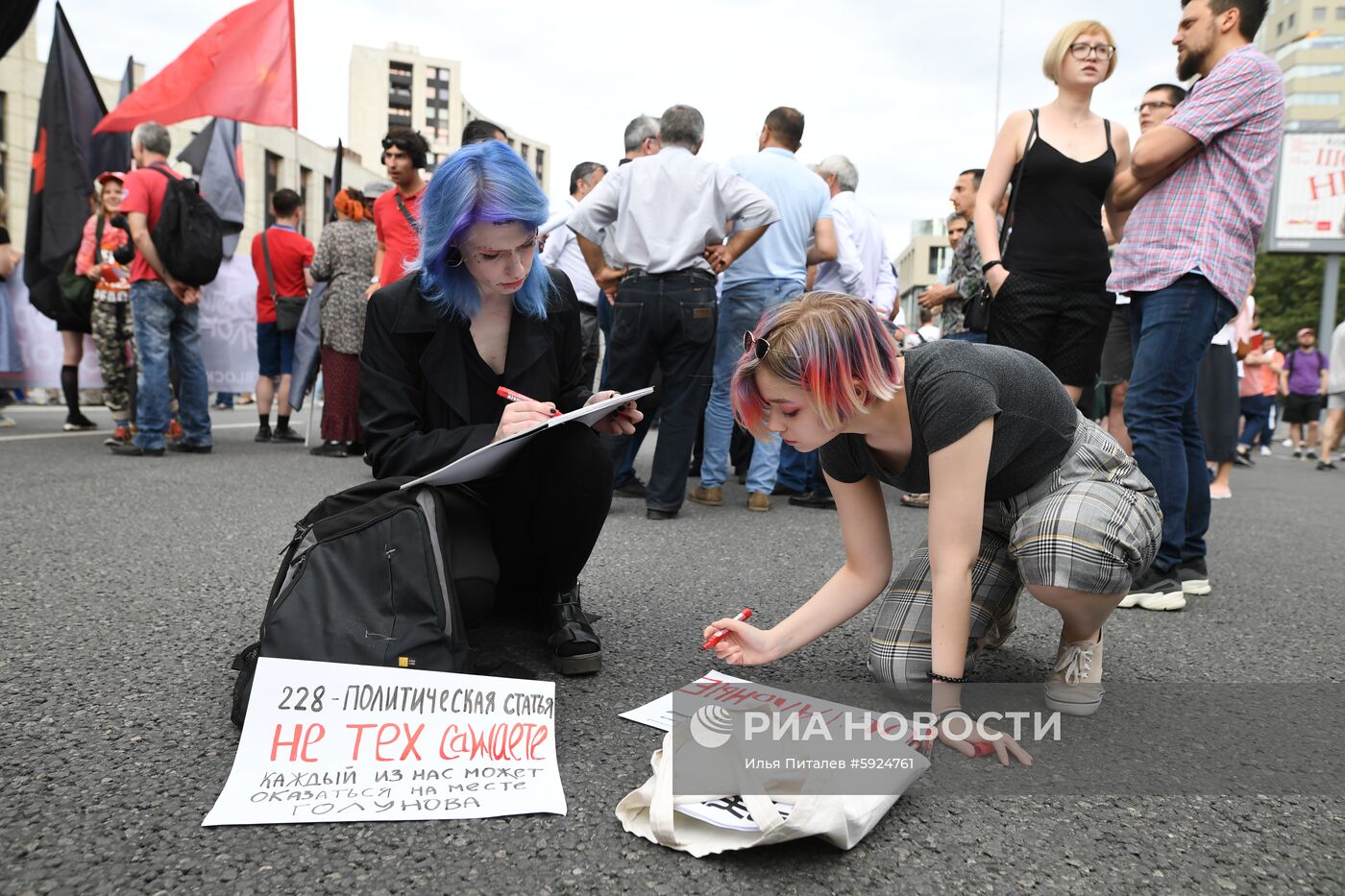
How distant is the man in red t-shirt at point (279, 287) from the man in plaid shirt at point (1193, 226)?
572 centimetres

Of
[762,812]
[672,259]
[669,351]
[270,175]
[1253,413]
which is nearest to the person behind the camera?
[762,812]

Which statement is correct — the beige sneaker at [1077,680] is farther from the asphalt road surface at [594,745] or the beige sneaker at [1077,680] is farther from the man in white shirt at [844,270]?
the man in white shirt at [844,270]

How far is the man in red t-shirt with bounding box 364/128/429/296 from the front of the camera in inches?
202

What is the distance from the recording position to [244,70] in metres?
6.56

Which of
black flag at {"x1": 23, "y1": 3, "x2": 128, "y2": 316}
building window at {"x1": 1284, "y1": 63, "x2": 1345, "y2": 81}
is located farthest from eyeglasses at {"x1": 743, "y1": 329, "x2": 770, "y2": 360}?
building window at {"x1": 1284, "y1": 63, "x2": 1345, "y2": 81}

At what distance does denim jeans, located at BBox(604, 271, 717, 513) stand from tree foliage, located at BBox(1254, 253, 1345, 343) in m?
39.6

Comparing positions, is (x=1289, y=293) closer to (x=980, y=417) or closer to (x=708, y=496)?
(x=708, y=496)

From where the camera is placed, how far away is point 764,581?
10.1ft

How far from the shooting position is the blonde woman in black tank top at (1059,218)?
125 inches

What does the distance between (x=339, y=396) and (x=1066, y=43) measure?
4.63 metres

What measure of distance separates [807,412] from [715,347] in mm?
3103

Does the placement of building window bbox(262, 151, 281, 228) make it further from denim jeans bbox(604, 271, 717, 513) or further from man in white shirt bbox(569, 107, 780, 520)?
denim jeans bbox(604, 271, 717, 513)

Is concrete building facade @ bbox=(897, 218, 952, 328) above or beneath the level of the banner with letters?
above

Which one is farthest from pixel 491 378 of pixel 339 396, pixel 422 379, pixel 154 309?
pixel 154 309
